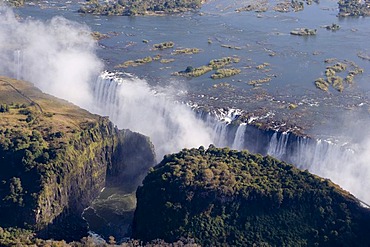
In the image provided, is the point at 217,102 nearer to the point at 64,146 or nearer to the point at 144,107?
the point at 144,107

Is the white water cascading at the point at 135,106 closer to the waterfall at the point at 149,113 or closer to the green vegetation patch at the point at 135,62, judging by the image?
the waterfall at the point at 149,113

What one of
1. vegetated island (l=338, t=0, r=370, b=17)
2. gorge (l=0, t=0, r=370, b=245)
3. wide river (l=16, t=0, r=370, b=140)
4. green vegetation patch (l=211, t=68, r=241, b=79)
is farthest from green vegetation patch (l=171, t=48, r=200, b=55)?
vegetated island (l=338, t=0, r=370, b=17)

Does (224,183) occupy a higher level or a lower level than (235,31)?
lower

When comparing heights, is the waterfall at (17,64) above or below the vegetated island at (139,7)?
below

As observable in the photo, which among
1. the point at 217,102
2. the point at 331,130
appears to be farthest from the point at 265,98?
the point at 331,130

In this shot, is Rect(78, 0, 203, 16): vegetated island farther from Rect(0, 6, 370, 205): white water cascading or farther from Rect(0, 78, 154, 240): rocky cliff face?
Rect(0, 78, 154, 240): rocky cliff face

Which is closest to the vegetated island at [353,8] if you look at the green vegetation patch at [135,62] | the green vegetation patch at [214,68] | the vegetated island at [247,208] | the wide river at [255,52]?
the wide river at [255,52]

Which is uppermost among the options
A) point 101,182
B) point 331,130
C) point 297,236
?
point 331,130
